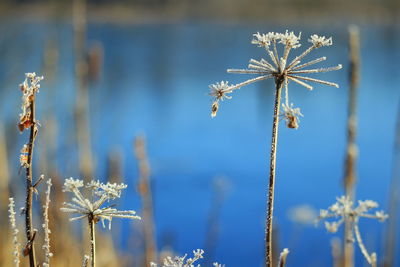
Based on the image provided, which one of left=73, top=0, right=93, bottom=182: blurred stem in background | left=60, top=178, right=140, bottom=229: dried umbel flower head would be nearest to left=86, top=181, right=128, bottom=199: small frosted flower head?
left=60, top=178, right=140, bottom=229: dried umbel flower head

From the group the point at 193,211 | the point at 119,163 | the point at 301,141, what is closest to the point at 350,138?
the point at 119,163

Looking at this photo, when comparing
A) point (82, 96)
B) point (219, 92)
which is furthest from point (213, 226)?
point (219, 92)

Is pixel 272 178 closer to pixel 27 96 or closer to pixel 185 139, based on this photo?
pixel 27 96

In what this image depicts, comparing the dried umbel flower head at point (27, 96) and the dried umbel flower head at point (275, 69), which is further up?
the dried umbel flower head at point (275, 69)

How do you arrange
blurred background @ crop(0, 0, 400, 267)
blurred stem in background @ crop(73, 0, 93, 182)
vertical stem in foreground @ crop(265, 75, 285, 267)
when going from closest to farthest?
vertical stem in foreground @ crop(265, 75, 285, 267) < blurred stem in background @ crop(73, 0, 93, 182) < blurred background @ crop(0, 0, 400, 267)

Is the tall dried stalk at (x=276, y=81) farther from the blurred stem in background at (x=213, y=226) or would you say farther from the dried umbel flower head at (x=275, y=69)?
the blurred stem in background at (x=213, y=226)

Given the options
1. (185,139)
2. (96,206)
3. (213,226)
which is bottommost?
(185,139)

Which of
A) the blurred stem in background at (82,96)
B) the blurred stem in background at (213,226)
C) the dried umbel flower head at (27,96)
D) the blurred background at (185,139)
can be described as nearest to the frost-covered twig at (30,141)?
the dried umbel flower head at (27,96)

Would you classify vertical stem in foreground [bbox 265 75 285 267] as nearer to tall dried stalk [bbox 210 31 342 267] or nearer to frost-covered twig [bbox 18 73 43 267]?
tall dried stalk [bbox 210 31 342 267]
